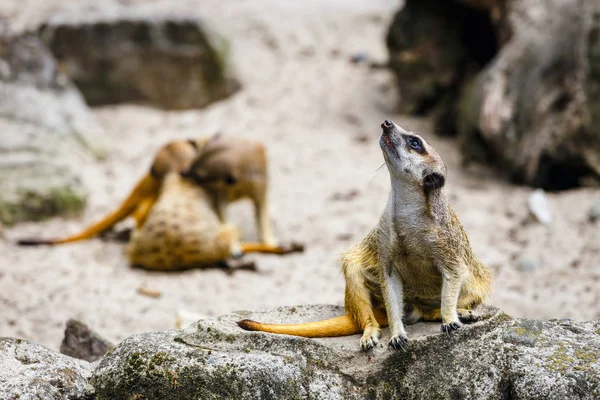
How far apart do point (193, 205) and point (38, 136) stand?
2.27 meters

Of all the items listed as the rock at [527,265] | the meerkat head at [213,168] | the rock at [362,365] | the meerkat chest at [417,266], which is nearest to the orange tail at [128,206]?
the meerkat head at [213,168]

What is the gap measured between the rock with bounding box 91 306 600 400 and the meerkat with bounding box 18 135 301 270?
3455 millimetres

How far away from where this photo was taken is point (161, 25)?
999 centimetres

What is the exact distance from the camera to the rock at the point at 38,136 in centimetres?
725

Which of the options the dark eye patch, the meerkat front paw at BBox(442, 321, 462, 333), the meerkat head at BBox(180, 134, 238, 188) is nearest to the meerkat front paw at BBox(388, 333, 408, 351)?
the meerkat front paw at BBox(442, 321, 462, 333)

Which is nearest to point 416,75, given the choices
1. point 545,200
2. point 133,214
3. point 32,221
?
point 545,200

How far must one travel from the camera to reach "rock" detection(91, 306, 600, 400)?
108 inches

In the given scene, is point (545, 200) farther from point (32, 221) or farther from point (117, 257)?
point (32, 221)

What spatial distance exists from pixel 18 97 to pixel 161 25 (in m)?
2.50

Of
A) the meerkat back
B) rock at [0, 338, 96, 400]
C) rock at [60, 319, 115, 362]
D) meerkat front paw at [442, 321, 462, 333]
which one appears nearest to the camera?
rock at [0, 338, 96, 400]

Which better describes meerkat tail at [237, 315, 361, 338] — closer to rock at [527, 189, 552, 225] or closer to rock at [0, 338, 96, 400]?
rock at [0, 338, 96, 400]

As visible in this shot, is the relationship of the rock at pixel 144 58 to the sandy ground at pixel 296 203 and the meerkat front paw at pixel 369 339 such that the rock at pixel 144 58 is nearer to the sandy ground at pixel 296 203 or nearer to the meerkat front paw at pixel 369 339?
the sandy ground at pixel 296 203

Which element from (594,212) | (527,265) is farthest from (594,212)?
(527,265)

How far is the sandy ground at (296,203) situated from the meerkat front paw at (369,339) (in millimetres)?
2441
